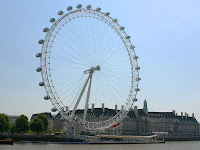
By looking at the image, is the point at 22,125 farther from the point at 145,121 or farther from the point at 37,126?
the point at 145,121

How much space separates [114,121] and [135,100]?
6.88 meters

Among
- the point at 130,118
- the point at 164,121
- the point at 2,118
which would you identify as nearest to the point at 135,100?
the point at 2,118

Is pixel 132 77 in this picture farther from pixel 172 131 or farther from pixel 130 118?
pixel 172 131

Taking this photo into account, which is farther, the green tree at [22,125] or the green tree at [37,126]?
the green tree at [37,126]

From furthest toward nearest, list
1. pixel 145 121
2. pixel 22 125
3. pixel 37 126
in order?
pixel 145 121, pixel 37 126, pixel 22 125

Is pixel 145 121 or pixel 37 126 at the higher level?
pixel 145 121

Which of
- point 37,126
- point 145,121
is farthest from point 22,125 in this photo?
point 145,121

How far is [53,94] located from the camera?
55.8 metres

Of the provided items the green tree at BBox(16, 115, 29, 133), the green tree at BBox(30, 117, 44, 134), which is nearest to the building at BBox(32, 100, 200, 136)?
the green tree at BBox(30, 117, 44, 134)

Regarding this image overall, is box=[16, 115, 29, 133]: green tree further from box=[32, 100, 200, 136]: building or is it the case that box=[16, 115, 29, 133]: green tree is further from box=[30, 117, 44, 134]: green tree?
box=[32, 100, 200, 136]: building

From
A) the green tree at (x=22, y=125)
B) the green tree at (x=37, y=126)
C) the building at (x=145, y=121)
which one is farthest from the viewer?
the building at (x=145, y=121)

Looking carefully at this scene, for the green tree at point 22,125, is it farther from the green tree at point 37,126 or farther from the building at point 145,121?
the building at point 145,121

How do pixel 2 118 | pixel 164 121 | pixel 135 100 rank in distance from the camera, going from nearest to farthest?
pixel 135 100 < pixel 2 118 < pixel 164 121

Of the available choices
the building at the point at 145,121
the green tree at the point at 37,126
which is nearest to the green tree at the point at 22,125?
the green tree at the point at 37,126
